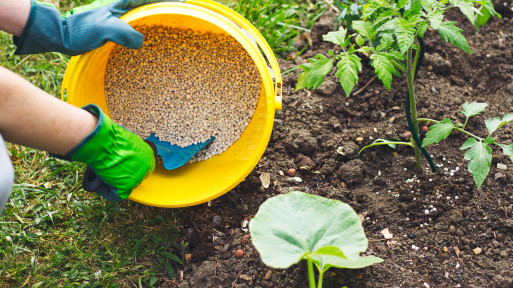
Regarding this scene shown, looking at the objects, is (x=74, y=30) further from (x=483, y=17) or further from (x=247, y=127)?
(x=483, y=17)

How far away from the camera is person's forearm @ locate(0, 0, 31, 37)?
1.46 meters

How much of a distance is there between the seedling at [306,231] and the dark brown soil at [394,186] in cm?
27

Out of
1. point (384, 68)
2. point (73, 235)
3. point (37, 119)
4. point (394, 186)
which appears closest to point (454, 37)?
point (384, 68)

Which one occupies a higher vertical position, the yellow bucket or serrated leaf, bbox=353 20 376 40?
Result: serrated leaf, bbox=353 20 376 40

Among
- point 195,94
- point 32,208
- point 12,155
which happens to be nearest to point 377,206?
point 195,94

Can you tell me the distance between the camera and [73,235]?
165 centimetres

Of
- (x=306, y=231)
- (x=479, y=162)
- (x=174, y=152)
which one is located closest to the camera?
(x=306, y=231)

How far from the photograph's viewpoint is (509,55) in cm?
193

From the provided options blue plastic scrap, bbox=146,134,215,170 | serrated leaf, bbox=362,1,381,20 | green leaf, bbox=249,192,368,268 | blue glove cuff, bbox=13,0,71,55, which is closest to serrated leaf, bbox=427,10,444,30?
serrated leaf, bbox=362,1,381,20

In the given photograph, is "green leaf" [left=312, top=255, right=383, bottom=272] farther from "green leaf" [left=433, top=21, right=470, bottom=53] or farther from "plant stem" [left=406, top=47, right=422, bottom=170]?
"green leaf" [left=433, top=21, right=470, bottom=53]

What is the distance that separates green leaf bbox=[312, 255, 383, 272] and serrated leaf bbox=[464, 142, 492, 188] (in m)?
0.35

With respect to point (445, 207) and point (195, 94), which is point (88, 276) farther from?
point (445, 207)

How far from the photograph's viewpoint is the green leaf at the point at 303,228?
44.4 inches

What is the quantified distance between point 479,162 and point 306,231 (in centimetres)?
52
